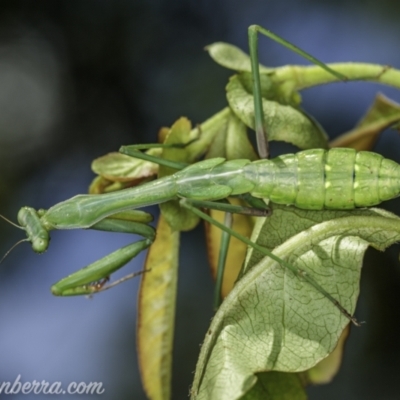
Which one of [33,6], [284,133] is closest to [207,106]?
[33,6]

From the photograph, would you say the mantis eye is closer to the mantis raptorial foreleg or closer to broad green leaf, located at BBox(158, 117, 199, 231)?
the mantis raptorial foreleg

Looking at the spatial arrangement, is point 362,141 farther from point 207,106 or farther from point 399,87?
point 207,106

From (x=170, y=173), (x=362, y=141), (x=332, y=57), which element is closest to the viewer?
(x=170, y=173)

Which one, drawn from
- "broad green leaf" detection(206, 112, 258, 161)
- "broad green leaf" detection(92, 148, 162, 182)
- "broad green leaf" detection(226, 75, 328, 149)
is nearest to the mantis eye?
"broad green leaf" detection(92, 148, 162, 182)

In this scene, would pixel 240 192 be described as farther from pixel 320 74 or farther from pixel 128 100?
pixel 128 100

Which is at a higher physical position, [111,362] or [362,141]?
[362,141]

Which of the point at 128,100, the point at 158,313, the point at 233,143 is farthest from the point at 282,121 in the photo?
the point at 128,100
